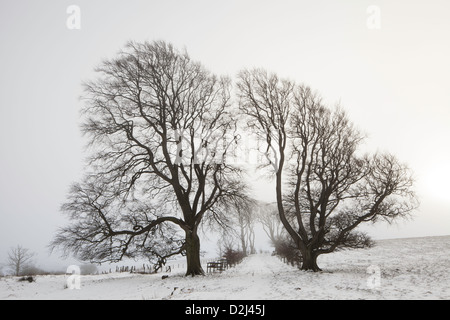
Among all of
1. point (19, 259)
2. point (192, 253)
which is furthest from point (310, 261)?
point (19, 259)

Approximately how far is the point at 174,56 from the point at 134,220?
11.1m

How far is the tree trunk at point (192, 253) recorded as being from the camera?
51.4 feet

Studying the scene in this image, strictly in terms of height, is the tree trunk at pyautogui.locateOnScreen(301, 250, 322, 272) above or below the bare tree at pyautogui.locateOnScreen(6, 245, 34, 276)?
above

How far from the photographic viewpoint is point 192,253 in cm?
1582

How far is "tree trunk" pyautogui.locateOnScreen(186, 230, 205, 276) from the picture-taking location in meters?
15.7

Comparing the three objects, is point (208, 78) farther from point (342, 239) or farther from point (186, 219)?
point (342, 239)

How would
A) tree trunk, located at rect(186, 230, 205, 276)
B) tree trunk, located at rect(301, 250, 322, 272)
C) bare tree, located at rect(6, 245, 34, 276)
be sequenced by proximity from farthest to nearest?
bare tree, located at rect(6, 245, 34, 276), tree trunk, located at rect(186, 230, 205, 276), tree trunk, located at rect(301, 250, 322, 272)

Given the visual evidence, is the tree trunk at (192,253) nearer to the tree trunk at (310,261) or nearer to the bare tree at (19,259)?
the tree trunk at (310,261)

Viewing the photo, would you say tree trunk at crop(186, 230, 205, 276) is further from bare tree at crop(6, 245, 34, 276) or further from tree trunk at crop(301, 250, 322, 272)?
bare tree at crop(6, 245, 34, 276)

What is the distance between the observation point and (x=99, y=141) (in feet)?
52.6

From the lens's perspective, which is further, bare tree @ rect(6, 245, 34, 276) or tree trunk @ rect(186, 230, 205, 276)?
bare tree @ rect(6, 245, 34, 276)

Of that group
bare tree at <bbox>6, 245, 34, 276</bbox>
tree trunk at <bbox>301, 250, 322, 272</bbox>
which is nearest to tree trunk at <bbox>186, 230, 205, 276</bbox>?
tree trunk at <bbox>301, 250, 322, 272</bbox>

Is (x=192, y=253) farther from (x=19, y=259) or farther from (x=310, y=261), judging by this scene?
(x=19, y=259)
